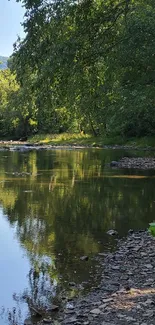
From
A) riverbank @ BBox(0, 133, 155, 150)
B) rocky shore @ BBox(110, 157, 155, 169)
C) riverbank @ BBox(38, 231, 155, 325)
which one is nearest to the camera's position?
riverbank @ BBox(38, 231, 155, 325)

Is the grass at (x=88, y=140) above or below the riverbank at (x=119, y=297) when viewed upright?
above

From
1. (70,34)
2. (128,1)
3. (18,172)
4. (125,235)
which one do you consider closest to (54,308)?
(125,235)

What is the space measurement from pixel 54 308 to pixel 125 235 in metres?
5.81

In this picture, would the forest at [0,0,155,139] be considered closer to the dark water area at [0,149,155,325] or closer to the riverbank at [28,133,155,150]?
the dark water area at [0,149,155,325]

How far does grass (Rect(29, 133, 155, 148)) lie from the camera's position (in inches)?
2301

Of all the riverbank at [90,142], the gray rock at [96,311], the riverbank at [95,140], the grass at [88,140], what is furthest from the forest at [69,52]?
the grass at [88,140]

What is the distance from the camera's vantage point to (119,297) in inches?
310

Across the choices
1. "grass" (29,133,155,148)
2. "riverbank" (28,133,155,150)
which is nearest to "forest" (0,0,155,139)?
"riverbank" (28,133,155,150)

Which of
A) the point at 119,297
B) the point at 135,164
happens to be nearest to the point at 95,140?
the point at 135,164

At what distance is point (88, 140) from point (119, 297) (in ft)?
207

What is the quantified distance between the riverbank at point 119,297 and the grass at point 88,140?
4639 centimetres

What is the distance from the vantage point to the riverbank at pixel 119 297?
6.91 metres

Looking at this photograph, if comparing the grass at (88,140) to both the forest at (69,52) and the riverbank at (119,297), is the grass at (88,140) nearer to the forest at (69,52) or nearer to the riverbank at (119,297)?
the forest at (69,52)

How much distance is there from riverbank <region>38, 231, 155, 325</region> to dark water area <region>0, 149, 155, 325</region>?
38 cm
